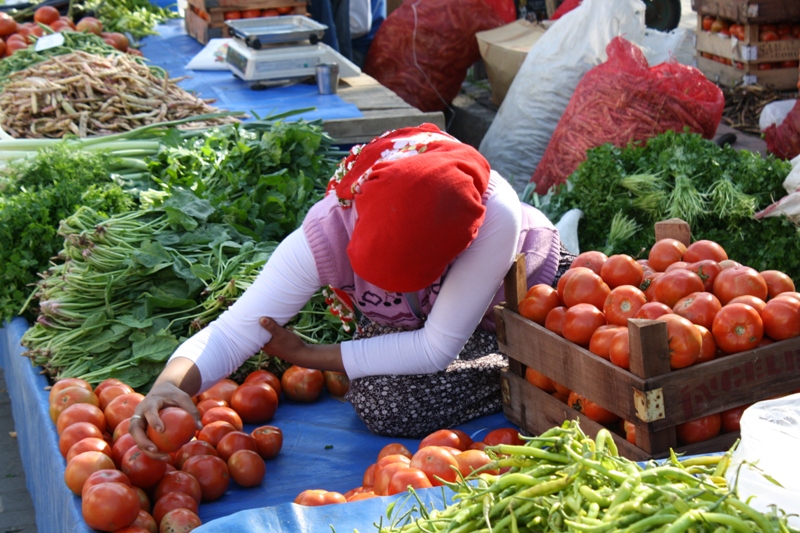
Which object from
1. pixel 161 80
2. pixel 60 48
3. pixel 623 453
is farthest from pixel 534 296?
pixel 60 48

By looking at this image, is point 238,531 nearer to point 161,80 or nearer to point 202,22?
point 161,80

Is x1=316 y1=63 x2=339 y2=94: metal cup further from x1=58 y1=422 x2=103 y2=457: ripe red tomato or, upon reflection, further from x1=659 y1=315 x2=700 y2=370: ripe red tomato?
x1=659 y1=315 x2=700 y2=370: ripe red tomato

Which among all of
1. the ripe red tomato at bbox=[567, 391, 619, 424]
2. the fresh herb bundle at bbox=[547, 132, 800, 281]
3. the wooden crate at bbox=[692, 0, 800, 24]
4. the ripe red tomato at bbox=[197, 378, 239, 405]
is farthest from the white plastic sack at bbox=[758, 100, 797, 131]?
the ripe red tomato at bbox=[197, 378, 239, 405]

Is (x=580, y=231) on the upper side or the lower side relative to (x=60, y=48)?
lower

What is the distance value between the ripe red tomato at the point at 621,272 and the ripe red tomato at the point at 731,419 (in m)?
0.41

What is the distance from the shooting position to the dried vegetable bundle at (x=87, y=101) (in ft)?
15.2

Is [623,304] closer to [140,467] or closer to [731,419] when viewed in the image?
[731,419]

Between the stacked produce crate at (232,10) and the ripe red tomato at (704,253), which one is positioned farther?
the stacked produce crate at (232,10)

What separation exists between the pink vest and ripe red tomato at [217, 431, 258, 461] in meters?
0.49

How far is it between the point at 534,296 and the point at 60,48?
4818 mm

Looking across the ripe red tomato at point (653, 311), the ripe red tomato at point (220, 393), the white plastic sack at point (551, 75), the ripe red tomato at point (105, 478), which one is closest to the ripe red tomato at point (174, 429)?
the ripe red tomato at point (105, 478)

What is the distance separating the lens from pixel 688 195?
3625mm

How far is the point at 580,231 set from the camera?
386 centimetres

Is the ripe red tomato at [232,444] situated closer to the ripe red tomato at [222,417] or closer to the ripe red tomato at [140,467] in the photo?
the ripe red tomato at [222,417]
